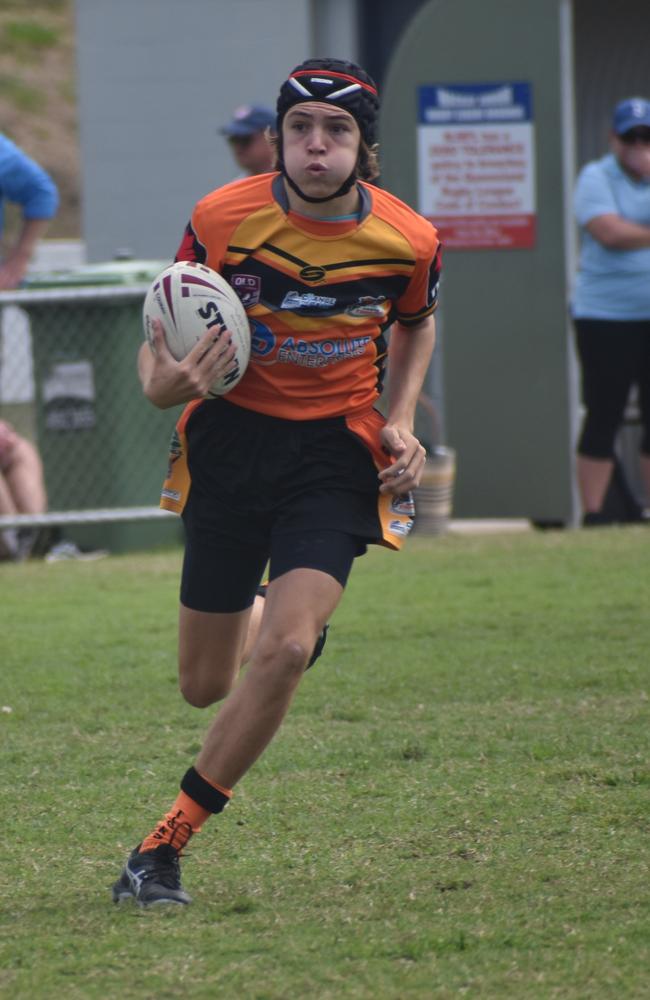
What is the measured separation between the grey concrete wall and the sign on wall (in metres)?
3.04

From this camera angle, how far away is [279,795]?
5277 millimetres

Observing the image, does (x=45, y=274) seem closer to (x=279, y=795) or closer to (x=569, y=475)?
(x=569, y=475)

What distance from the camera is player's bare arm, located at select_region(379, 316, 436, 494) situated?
4484mm

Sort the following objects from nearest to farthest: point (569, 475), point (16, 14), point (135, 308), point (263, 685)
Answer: point (263, 685) < point (135, 308) < point (569, 475) < point (16, 14)

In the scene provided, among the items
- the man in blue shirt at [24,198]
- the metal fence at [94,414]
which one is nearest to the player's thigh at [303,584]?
the man in blue shirt at [24,198]

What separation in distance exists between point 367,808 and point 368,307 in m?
1.46

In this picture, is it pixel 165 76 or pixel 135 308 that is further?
pixel 165 76

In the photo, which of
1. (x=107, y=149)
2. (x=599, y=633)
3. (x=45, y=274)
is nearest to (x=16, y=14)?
(x=107, y=149)

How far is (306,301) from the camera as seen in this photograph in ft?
14.8

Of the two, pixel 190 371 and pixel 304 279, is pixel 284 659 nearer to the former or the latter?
pixel 190 371

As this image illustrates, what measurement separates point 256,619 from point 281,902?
1188 mm

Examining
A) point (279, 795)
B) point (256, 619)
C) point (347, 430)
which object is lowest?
point (279, 795)

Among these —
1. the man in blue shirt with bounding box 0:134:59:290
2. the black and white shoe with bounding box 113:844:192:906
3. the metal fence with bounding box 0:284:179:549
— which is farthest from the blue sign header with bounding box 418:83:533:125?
the black and white shoe with bounding box 113:844:192:906

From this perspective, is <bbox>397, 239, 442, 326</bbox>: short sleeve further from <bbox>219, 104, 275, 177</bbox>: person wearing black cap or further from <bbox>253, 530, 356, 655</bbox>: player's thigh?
<bbox>219, 104, 275, 177</bbox>: person wearing black cap
